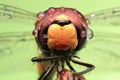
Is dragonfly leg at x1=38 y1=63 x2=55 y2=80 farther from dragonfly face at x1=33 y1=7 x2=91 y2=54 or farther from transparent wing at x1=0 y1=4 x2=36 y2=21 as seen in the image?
transparent wing at x1=0 y1=4 x2=36 y2=21

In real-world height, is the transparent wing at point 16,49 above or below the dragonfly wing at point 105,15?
below

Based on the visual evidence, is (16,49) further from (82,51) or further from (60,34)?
(60,34)

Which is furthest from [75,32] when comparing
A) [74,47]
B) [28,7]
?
[28,7]

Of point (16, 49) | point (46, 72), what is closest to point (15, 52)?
point (16, 49)

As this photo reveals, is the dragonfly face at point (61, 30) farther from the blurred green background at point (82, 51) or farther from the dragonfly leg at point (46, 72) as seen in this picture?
the blurred green background at point (82, 51)

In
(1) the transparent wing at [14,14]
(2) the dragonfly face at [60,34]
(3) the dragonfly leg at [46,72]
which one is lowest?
(3) the dragonfly leg at [46,72]

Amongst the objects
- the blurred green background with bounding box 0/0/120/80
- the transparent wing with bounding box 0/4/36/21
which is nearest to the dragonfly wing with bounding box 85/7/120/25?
the blurred green background with bounding box 0/0/120/80

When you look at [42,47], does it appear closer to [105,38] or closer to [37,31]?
[37,31]

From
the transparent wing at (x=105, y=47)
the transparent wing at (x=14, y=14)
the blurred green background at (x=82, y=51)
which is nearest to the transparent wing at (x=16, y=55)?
the blurred green background at (x=82, y=51)
